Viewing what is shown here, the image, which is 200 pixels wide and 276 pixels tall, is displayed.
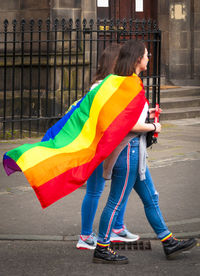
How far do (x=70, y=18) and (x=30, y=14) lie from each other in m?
0.93

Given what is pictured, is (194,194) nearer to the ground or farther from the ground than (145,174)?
nearer to the ground

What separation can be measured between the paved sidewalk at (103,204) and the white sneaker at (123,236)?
16 cm

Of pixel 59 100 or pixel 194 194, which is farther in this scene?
pixel 59 100

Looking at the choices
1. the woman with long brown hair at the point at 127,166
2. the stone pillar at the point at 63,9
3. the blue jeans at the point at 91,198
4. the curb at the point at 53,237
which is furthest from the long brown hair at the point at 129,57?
the stone pillar at the point at 63,9

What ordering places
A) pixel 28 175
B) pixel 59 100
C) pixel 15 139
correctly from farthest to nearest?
1. pixel 59 100
2. pixel 15 139
3. pixel 28 175

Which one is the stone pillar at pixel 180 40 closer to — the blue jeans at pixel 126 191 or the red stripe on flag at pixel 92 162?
the blue jeans at pixel 126 191

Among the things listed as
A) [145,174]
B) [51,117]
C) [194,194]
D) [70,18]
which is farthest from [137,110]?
[70,18]

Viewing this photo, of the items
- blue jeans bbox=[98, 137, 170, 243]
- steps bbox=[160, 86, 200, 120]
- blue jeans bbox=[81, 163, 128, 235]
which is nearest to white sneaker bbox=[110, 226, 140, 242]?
blue jeans bbox=[81, 163, 128, 235]

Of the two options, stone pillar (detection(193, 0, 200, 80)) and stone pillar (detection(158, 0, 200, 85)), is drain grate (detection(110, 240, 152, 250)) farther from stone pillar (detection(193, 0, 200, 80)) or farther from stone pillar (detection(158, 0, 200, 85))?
stone pillar (detection(193, 0, 200, 80))

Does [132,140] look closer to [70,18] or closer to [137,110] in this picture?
[137,110]

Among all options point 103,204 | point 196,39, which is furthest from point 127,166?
point 196,39

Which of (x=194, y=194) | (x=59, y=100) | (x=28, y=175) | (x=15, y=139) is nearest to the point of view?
(x=28, y=175)

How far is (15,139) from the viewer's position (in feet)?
38.6

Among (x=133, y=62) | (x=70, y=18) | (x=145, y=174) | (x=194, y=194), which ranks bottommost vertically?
(x=194, y=194)
